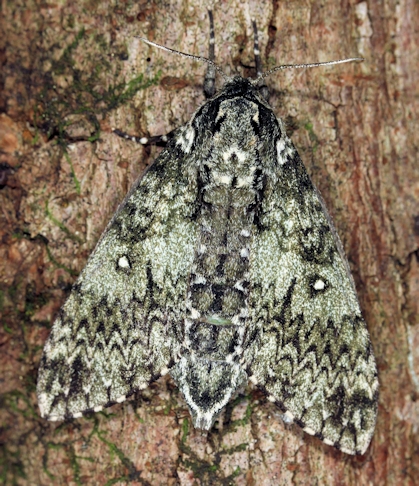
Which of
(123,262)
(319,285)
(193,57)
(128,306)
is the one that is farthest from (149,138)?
(319,285)

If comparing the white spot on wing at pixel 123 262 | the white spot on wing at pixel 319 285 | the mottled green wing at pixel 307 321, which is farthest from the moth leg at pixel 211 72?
the white spot on wing at pixel 319 285

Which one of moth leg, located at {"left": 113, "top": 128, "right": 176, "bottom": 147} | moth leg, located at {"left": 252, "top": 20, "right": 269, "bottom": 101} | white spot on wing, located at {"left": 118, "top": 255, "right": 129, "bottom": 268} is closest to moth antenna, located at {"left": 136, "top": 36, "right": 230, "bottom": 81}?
moth leg, located at {"left": 252, "top": 20, "right": 269, "bottom": 101}

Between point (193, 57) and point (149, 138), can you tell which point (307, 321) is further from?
point (193, 57)

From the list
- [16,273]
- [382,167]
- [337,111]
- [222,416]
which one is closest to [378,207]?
[382,167]

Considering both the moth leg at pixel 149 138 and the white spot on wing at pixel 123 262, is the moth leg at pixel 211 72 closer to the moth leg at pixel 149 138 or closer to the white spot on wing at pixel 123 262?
the moth leg at pixel 149 138

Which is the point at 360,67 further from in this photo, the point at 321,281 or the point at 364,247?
the point at 321,281
